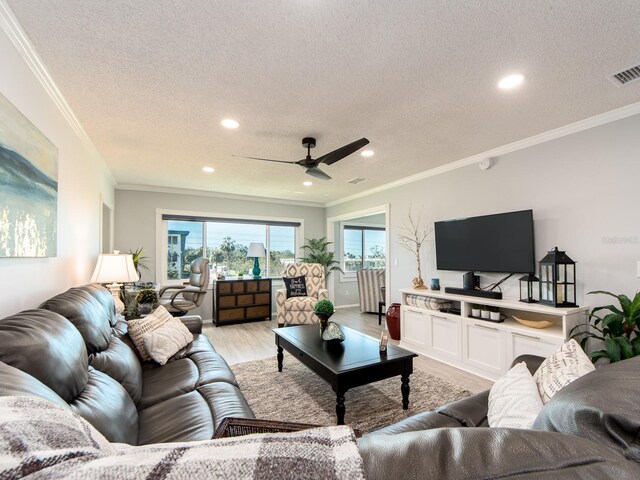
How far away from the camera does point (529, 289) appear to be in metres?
3.06

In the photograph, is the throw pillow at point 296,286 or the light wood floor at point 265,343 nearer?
the light wood floor at point 265,343

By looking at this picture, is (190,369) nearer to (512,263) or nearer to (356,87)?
(356,87)

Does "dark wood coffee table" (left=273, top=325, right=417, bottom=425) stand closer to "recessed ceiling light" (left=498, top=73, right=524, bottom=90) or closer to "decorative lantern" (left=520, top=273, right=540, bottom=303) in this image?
"decorative lantern" (left=520, top=273, right=540, bottom=303)

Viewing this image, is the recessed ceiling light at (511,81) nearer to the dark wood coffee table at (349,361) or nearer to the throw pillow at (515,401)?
the throw pillow at (515,401)

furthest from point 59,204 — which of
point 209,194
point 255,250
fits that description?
point 255,250

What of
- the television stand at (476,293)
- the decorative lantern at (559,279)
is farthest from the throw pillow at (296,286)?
the decorative lantern at (559,279)

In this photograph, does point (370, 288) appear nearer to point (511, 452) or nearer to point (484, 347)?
point (484, 347)

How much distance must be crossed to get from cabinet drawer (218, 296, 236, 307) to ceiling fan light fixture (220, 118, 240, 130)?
343 centimetres

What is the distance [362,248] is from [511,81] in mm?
5840

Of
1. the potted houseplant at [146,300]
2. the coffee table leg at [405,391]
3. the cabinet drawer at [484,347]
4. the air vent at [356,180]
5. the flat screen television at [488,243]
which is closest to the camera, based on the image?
the coffee table leg at [405,391]

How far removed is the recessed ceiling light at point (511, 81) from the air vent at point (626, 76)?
0.59m

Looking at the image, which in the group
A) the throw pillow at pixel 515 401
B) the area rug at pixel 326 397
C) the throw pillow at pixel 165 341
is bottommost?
the area rug at pixel 326 397

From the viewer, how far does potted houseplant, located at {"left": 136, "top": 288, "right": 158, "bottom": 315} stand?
3.27 meters

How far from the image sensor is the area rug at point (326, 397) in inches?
92.2
